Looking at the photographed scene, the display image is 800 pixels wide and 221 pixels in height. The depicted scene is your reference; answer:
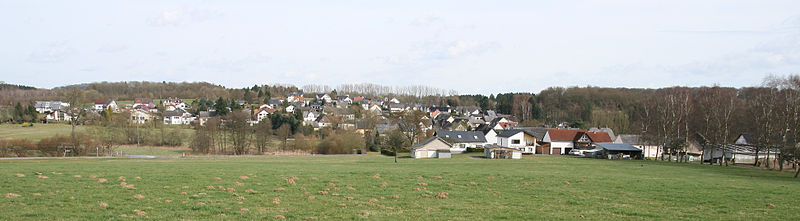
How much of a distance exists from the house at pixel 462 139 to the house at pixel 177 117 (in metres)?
82.1

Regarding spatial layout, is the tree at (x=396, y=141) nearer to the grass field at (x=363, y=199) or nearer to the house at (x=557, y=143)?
the house at (x=557, y=143)

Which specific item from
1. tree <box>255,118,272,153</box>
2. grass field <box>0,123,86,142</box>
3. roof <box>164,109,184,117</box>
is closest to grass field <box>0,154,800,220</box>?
tree <box>255,118,272,153</box>

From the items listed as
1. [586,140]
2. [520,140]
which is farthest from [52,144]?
[586,140]

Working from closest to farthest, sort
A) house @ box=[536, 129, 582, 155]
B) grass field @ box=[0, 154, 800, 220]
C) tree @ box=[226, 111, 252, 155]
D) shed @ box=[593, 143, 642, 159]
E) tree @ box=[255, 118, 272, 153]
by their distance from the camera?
grass field @ box=[0, 154, 800, 220], shed @ box=[593, 143, 642, 159], tree @ box=[226, 111, 252, 155], tree @ box=[255, 118, 272, 153], house @ box=[536, 129, 582, 155]

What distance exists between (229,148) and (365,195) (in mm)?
61530

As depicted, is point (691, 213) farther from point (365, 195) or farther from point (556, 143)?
point (556, 143)

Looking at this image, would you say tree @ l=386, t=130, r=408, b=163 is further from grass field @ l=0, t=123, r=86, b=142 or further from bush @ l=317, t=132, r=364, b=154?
grass field @ l=0, t=123, r=86, b=142

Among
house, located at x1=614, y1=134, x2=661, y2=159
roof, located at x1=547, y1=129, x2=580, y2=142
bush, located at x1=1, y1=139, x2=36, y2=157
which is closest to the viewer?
bush, located at x1=1, y1=139, x2=36, y2=157

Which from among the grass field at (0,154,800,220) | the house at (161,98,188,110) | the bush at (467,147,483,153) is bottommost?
the bush at (467,147,483,153)

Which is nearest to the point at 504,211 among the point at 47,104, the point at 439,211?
the point at 439,211

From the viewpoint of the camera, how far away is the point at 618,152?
7238 centimetres

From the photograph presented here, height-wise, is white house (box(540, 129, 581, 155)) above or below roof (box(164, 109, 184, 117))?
below

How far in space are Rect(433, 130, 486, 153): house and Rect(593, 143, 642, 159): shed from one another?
22281 millimetres

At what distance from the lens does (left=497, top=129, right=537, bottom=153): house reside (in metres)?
84.4
